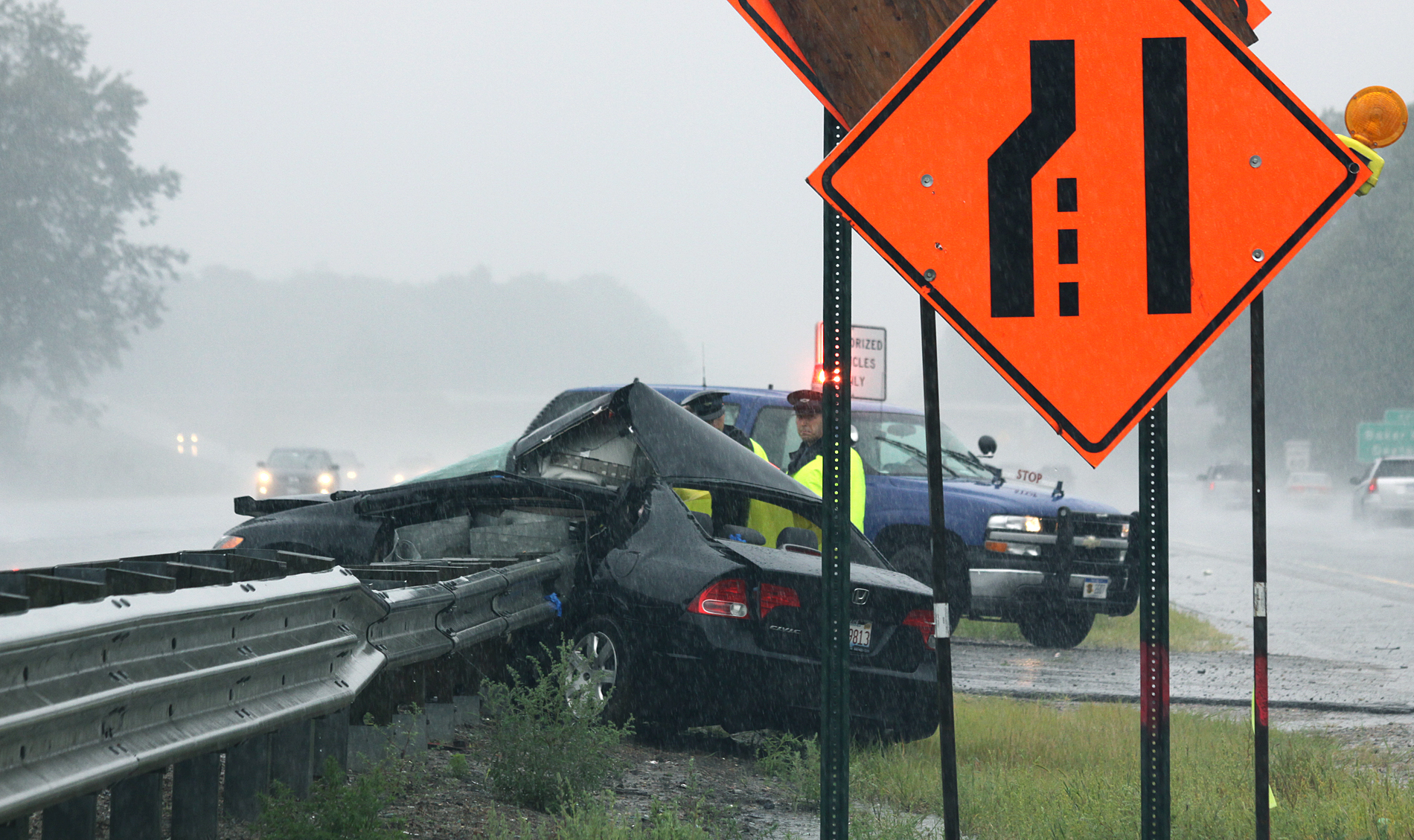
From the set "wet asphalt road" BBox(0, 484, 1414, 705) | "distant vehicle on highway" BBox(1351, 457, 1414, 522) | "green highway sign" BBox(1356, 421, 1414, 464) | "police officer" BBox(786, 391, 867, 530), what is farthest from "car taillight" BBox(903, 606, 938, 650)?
"green highway sign" BBox(1356, 421, 1414, 464)

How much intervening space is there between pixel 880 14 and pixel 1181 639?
1024 centimetres

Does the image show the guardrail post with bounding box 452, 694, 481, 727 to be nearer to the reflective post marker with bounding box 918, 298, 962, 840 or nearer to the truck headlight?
the reflective post marker with bounding box 918, 298, 962, 840

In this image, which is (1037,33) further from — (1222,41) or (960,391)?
(960,391)

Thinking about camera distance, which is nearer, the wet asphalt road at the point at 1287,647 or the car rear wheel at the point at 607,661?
the car rear wheel at the point at 607,661

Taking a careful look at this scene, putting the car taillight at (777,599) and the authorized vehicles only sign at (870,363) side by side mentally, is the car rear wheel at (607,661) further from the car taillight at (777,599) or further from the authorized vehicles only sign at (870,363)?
the authorized vehicles only sign at (870,363)

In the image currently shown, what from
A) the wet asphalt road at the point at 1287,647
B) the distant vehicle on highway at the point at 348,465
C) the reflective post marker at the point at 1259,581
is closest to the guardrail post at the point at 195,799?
the reflective post marker at the point at 1259,581

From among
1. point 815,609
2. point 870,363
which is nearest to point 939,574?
point 815,609

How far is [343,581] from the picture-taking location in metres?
4.17

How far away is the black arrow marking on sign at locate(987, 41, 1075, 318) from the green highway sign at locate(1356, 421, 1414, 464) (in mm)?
52452

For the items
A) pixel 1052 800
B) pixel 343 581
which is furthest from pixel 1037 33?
pixel 1052 800

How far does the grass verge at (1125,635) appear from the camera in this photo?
12289 millimetres

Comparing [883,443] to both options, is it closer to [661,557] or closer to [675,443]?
[675,443]

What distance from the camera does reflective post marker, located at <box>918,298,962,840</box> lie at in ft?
11.7

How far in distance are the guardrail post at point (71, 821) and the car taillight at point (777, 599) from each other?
3763 mm
